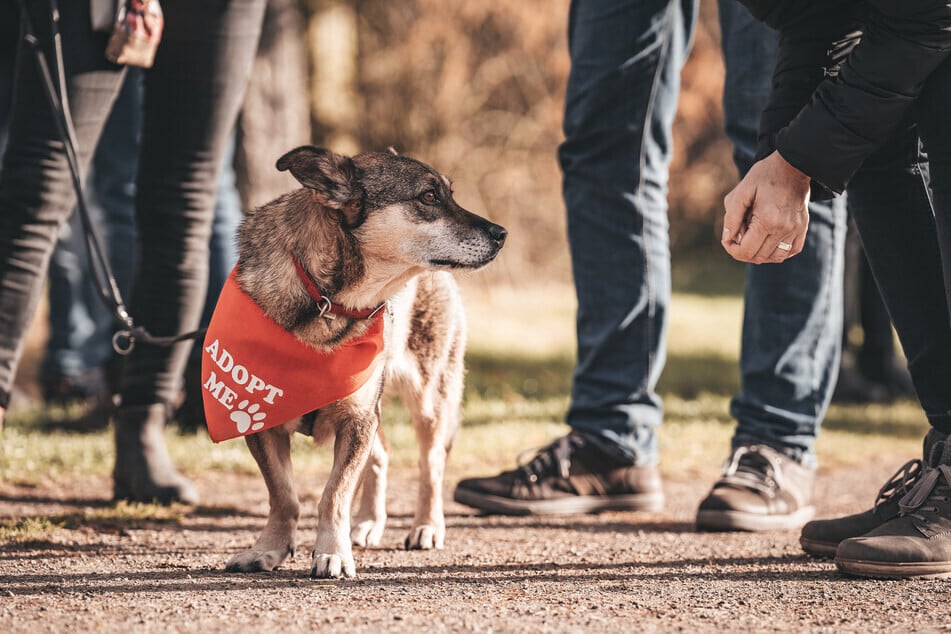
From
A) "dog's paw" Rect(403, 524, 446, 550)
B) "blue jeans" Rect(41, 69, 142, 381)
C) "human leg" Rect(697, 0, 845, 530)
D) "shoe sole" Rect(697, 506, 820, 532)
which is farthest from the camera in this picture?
"blue jeans" Rect(41, 69, 142, 381)

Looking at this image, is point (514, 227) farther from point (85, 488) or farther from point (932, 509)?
point (932, 509)

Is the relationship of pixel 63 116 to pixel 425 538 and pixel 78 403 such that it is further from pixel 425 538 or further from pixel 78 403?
pixel 78 403

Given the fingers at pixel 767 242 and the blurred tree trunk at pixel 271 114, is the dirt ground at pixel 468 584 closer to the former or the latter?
the fingers at pixel 767 242

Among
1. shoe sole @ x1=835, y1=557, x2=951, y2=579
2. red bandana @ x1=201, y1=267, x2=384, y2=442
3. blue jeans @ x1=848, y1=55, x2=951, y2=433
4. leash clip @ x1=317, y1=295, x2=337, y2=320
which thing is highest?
blue jeans @ x1=848, y1=55, x2=951, y2=433

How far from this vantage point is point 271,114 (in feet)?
23.9

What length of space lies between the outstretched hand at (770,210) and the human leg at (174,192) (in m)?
1.81

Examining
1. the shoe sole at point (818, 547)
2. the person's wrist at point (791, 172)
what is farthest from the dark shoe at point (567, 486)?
the person's wrist at point (791, 172)

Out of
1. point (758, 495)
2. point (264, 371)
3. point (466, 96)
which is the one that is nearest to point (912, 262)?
point (758, 495)

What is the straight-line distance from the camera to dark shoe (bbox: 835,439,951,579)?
2.77 metres

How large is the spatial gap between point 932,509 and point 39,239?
8.83 ft

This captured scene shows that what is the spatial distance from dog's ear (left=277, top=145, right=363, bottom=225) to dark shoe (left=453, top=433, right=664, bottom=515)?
1178mm

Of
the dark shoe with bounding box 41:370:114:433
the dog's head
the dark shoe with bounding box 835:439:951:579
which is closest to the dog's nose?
the dog's head

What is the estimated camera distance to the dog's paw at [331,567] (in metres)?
2.82

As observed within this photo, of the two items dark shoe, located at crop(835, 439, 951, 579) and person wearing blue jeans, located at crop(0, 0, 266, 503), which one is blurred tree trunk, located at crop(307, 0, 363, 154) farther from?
dark shoe, located at crop(835, 439, 951, 579)
